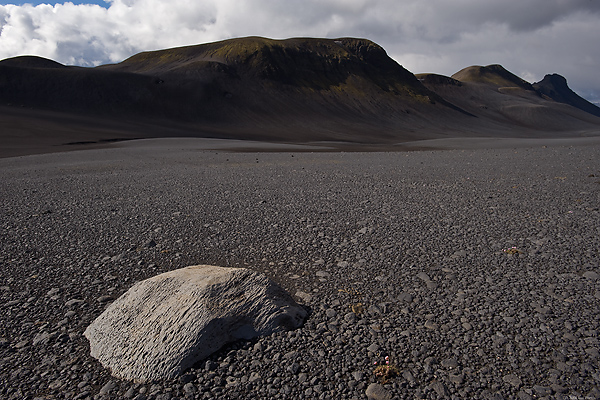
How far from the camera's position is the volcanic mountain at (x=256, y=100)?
5206cm

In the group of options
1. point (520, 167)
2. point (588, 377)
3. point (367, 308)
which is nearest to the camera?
point (588, 377)

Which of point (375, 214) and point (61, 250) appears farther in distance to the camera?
point (375, 214)

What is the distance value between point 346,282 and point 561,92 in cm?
18428

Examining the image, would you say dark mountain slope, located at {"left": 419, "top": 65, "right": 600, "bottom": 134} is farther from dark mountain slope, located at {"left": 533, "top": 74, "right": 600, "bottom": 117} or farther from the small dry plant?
the small dry plant

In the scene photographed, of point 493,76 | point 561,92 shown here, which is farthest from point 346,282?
point 561,92

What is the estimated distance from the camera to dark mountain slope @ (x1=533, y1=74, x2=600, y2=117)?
147000 mm

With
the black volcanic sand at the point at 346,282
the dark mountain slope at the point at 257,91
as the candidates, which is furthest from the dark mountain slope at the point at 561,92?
the black volcanic sand at the point at 346,282

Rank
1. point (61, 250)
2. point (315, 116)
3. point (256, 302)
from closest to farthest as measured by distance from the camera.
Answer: point (256, 302), point (61, 250), point (315, 116)

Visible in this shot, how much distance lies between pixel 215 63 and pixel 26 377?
80474mm

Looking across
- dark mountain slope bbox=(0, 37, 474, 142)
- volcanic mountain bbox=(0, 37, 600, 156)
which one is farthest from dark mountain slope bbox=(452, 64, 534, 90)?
dark mountain slope bbox=(0, 37, 474, 142)

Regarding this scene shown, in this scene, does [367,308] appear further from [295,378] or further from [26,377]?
[26,377]

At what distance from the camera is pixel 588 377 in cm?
230

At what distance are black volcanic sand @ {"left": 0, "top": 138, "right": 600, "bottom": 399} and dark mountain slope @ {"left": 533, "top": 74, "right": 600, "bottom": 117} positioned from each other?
170m

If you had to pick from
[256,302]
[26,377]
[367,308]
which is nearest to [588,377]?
[367,308]
